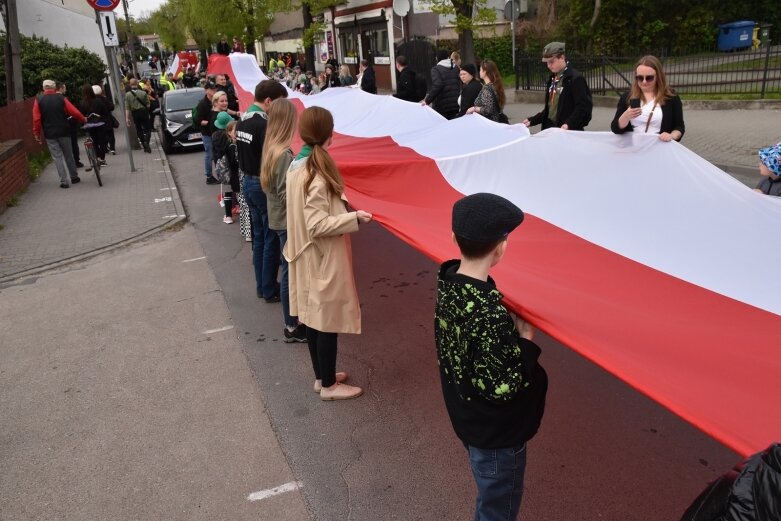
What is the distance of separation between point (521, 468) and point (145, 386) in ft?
11.0

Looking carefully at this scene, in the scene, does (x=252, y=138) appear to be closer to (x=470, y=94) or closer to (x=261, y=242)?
(x=261, y=242)

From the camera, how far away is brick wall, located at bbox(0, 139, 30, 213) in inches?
441

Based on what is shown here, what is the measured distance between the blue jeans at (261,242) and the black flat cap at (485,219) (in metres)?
3.80

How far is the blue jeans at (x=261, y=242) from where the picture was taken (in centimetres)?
589

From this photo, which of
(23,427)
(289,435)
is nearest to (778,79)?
(289,435)

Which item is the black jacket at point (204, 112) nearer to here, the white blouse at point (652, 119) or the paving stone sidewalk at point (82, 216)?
the paving stone sidewalk at point (82, 216)

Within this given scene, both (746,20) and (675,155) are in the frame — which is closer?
(675,155)

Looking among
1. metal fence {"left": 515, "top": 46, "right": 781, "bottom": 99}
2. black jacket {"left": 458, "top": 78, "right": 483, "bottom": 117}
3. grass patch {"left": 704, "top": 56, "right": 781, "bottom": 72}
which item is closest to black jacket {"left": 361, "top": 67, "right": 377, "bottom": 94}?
metal fence {"left": 515, "top": 46, "right": 781, "bottom": 99}

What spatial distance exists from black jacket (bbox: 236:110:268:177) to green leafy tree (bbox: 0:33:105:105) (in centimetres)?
1745

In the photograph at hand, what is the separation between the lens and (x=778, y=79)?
15.3 meters

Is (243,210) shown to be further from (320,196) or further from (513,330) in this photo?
(513,330)

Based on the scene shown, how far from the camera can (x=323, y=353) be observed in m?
4.40

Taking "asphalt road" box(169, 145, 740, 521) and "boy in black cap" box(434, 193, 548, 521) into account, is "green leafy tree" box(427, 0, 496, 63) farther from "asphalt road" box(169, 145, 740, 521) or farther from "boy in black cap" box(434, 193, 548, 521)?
"boy in black cap" box(434, 193, 548, 521)

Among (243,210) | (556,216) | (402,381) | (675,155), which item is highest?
(675,155)
